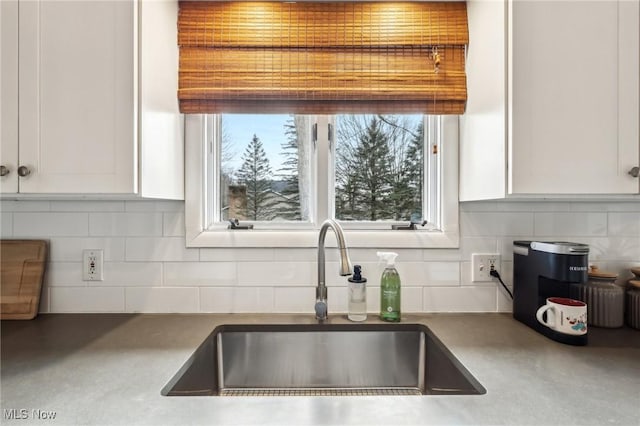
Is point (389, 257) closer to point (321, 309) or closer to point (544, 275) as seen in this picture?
point (321, 309)

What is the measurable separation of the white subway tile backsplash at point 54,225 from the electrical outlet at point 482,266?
1531mm

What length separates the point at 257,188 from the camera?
1415 mm

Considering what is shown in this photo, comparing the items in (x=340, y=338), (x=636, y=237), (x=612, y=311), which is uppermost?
(x=636, y=237)

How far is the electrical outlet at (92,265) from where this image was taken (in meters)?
1.27

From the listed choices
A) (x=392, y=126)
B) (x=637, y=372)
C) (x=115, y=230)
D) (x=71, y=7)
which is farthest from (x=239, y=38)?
(x=637, y=372)

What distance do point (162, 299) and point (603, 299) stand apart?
162 centimetres

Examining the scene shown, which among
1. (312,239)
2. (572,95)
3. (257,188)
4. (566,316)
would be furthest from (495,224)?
(257,188)

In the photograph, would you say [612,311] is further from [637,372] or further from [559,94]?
[559,94]

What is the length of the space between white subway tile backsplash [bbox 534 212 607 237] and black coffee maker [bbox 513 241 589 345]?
176mm

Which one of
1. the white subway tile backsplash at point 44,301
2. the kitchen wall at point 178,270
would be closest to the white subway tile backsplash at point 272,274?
the kitchen wall at point 178,270

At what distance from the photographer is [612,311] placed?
1.14m

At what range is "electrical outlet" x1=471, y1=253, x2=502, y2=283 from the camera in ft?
4.22

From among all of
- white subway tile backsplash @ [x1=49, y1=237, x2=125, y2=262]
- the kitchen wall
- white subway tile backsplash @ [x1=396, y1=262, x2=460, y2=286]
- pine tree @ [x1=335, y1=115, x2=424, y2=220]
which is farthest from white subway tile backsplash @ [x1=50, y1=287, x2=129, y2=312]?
white subway tile backsplash @ [x1=396, y1=262, x2=460, y2=286]

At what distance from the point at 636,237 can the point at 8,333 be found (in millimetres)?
2343
